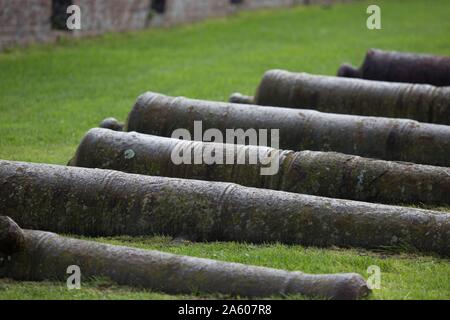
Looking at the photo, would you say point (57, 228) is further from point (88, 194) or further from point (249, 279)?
point (249, 279)

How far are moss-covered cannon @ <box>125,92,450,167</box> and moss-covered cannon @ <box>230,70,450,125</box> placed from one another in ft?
6.00

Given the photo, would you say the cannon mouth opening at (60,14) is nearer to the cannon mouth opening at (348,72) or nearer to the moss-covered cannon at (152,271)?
the cannon mouth opening at (348,72)

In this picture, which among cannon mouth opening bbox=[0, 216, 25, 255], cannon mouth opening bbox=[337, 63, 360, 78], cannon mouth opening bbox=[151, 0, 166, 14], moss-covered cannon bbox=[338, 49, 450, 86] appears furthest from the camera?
cannon mouth opening bbox=[151, 0, 166, 14]

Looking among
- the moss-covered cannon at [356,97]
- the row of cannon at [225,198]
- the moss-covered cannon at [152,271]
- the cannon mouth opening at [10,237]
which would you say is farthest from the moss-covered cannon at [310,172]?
the moss-covered cannon at [356,97]

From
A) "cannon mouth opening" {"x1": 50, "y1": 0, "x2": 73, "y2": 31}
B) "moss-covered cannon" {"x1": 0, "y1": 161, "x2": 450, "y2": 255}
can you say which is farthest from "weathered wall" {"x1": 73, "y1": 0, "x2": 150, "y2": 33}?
"moss-covered cannon" {"x1": 0, "y1": 161, "x2": 450, "y2": 255}

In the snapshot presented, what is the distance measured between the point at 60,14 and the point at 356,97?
10.4 meters

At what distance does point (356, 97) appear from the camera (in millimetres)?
15219

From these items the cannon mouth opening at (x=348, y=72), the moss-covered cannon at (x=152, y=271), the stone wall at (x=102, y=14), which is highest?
the stone wall at (x=102, y=14)

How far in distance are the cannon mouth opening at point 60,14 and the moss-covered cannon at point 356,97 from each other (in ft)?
29.4

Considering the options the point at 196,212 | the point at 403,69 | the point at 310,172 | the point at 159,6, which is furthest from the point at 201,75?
the point at 196,212

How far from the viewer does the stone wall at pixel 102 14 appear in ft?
70.5

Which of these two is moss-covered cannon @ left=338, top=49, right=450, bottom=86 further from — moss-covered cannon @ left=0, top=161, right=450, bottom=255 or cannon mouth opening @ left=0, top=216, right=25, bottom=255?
cannon mouth opening @ left=0, top=216, right=25, bottom=255

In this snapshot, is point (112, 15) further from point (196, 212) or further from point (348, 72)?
point (196, 212)

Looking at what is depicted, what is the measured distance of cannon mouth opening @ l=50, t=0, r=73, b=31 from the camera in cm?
2316
